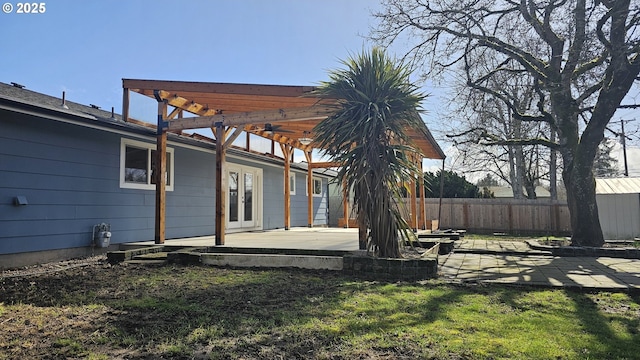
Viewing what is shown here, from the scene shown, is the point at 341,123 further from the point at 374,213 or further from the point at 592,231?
the point at 592,231

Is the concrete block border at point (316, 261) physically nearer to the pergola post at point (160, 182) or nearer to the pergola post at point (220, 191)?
the pergola post at point (220, 191)

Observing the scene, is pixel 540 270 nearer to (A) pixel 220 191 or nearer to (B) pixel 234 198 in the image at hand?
(A) pixel 220 191

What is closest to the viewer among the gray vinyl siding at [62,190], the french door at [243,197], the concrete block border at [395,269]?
the concrete block border at [395,269]

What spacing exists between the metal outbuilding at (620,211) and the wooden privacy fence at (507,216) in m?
2.82

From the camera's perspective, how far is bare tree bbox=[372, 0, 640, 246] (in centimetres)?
683

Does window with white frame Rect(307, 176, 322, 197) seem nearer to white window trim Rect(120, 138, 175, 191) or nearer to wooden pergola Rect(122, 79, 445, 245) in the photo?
white window trim Rect(120, 138, 175, 191)

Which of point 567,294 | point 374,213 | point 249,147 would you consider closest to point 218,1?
point 249,147

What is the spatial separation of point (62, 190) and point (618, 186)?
47.0ft

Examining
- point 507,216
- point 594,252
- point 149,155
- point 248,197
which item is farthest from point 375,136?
point 507,216

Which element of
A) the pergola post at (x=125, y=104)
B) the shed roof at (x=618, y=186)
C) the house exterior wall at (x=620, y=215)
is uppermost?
the pergola post at (x=125, y=104)

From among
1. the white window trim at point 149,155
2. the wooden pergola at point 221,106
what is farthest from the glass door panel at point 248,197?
the wooden pergola at point 221,106

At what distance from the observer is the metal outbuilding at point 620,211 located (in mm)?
10688

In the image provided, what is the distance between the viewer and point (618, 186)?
11.3 meters

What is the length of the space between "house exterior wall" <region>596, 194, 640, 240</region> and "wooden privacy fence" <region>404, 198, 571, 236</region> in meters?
2.81
